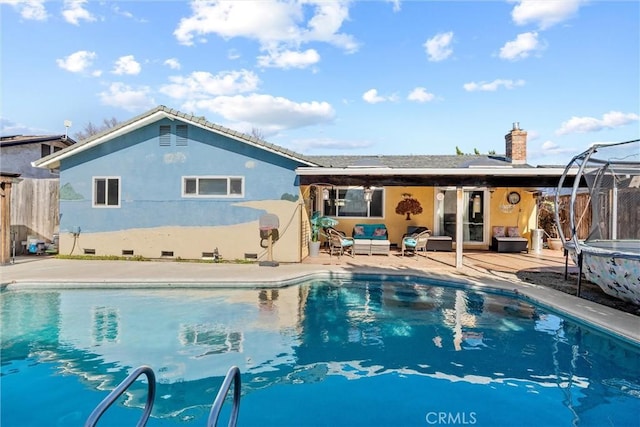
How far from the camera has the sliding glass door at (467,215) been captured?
52.9 ft

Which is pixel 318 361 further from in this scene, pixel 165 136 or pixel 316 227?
pixel 165 136

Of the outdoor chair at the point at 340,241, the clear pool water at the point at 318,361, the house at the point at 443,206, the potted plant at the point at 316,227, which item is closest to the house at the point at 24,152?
the clear pool water at the point at 318,361

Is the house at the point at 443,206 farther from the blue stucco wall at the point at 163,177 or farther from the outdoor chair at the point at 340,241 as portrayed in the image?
the blue stucco wall at the point at 163,177

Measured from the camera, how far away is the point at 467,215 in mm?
16250

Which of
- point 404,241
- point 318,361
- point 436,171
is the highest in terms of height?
point 436,171

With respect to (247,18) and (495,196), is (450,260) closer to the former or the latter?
(495,196)

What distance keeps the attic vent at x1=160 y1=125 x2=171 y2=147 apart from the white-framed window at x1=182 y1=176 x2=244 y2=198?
133 cm

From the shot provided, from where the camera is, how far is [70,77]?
1623 cm

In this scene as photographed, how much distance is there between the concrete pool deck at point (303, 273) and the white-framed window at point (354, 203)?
3256 millimetres

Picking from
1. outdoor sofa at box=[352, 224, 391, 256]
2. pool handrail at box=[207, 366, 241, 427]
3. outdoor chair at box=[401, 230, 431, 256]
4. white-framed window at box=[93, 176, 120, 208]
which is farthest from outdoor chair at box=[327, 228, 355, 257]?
pool handrail at box=[207, 366, 241, 427]

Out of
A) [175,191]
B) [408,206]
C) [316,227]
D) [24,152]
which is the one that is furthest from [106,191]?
[408,206]

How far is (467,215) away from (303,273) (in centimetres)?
899

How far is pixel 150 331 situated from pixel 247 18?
11049 mm

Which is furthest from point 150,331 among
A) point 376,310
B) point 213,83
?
point 213,83
